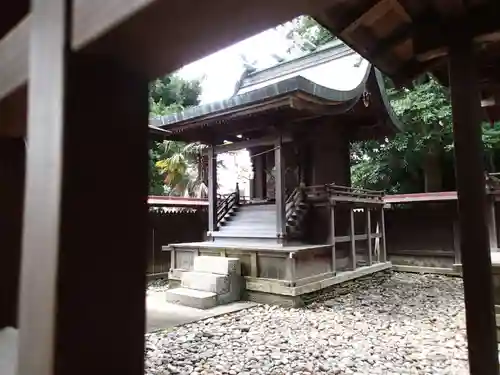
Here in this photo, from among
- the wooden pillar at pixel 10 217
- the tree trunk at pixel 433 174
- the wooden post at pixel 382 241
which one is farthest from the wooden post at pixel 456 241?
the wooden pillar at pixel 10 217

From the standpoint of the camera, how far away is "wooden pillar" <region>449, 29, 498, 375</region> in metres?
2.52

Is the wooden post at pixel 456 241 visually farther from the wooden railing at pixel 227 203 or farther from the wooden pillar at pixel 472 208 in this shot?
the wooden pillar at pixel 472 208

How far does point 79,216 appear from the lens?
811mm

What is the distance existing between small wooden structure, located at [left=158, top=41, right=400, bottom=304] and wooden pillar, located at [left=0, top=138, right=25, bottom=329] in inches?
191

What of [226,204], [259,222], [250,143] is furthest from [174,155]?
[259,222]

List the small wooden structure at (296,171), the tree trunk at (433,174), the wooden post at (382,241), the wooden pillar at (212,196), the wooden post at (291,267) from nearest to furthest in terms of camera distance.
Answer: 1. the wooden post at (291,267)
2. the small wooden structure at (296,171)
3. the wooden pillar at (212,196)
4. the wooden post at (382,241)
5. the tree trunk at (433,174)

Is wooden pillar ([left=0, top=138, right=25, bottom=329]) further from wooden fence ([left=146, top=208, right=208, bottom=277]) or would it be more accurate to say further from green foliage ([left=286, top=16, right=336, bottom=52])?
green foliage ([left=286, top=16, right=336, bottom=52])

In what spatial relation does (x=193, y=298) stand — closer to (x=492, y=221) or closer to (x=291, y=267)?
(x=291, y=267)

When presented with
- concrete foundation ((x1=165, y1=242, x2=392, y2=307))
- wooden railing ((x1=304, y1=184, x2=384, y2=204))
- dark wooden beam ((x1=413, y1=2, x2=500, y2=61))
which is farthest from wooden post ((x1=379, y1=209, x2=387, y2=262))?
dark wooden beam ((x1=413, y1=2, x2=500, y2=61))

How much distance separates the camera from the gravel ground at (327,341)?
3.60m

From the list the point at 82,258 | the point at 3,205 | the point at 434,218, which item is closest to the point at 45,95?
the point at 82,258

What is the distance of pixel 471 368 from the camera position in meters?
2.54

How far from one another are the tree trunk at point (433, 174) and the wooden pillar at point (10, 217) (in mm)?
11856

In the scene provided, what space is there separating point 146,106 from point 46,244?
0.39 metres
